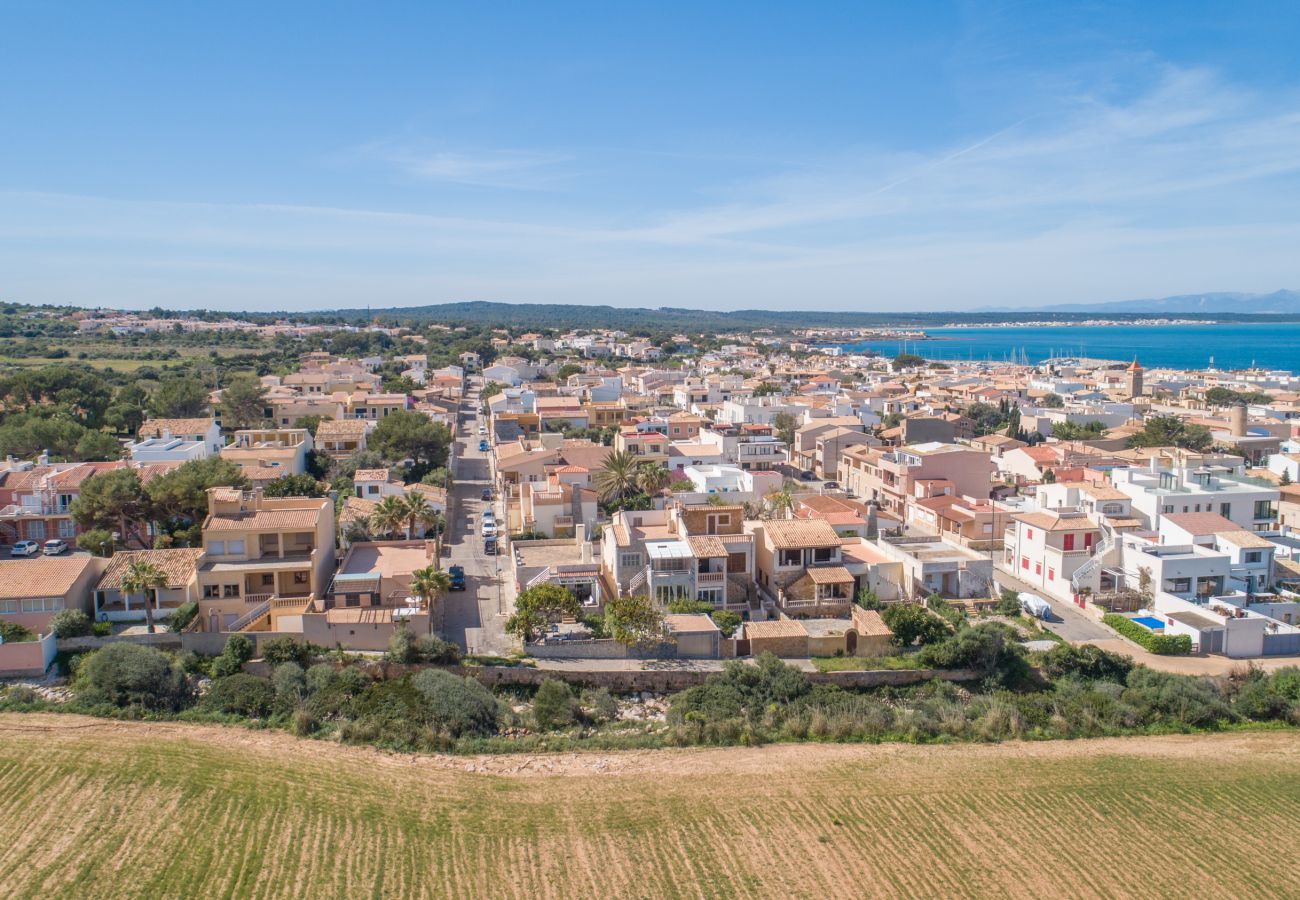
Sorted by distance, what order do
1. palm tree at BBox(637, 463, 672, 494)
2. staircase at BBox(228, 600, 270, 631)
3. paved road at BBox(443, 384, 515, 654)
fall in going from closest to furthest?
staircase at BBox(228, 600, 270, 631) < paved road at BBox(443, 384, 515, 654) < palm tree at BBox(637, 463, 672, 494)

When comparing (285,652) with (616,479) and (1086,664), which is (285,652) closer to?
(616,479)

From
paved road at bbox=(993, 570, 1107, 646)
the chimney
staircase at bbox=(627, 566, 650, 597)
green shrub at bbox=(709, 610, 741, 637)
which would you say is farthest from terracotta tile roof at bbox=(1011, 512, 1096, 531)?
the chimney

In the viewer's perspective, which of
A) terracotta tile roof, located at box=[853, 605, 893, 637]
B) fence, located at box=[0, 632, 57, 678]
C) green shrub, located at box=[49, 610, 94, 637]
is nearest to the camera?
fence, located at box=[0, 632, 57, 678]

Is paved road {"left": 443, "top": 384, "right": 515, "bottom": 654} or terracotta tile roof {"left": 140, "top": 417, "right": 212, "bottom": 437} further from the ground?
terracotta tile roof {"left": 140, "top": 417, "right": 212, "bottom": 437}

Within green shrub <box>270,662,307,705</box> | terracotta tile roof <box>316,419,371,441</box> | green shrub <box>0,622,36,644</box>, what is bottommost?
green shrub <box>270,662,307,705</box>

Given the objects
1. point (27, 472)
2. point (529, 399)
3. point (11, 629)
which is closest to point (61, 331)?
point (529, 399)

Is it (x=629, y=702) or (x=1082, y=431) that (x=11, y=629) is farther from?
(x=1082, y=431)

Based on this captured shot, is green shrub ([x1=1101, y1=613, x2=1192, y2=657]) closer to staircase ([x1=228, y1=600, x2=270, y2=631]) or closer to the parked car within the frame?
the parked car
